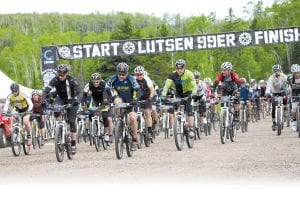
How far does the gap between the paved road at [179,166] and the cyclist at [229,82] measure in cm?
194

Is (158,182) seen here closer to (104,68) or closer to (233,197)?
(233,197)

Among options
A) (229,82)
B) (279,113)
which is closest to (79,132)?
(229,82)

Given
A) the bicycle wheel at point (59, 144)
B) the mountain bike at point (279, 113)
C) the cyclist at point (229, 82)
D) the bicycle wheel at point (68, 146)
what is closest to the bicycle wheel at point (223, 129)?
the cyclist at point (229, 82)

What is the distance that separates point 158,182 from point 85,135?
14.8 meters

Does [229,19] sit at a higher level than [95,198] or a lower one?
higher

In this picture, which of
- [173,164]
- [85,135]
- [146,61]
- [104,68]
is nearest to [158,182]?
[173,164]

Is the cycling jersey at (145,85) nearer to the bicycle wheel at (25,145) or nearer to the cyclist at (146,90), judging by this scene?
the cyclist at (146,90)

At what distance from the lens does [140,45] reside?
37.4 meters

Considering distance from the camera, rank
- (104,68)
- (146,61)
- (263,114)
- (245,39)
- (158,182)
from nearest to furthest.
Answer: (158,182), (245,39), (263,114), (104,68), (146,61)

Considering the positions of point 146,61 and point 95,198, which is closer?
point 95,198

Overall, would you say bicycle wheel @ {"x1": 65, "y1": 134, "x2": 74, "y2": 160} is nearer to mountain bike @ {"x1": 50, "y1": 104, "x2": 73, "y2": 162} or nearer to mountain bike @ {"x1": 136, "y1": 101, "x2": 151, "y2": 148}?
mountain bike @ {"x1": 50, "y1": 104, "x2": 73, "y2": 162}

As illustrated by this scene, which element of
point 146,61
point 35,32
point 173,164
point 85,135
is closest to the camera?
point 173,164

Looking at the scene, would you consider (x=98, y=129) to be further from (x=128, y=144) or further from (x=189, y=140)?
(x=128, y=144)

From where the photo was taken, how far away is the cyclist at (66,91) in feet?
52.1
